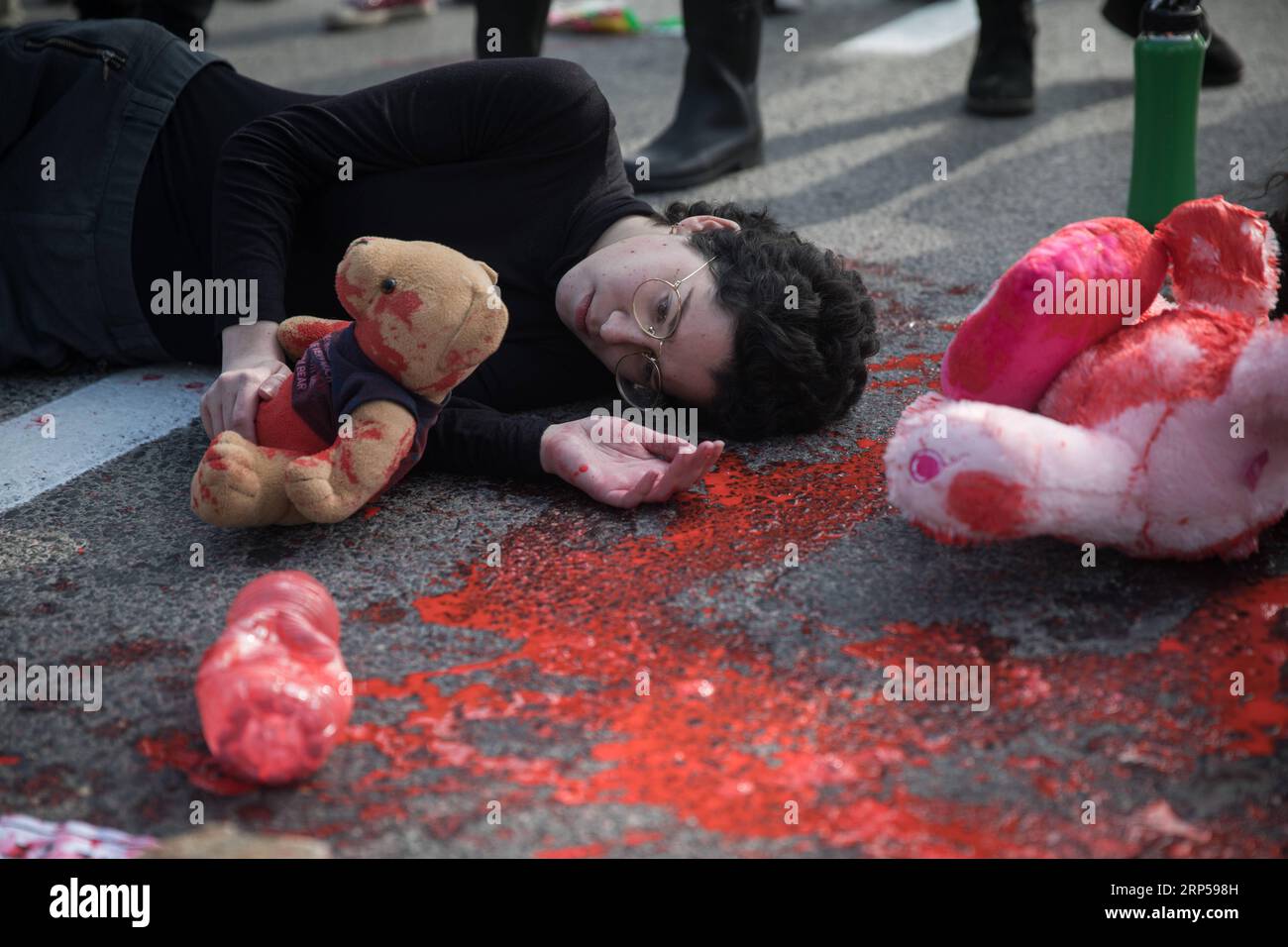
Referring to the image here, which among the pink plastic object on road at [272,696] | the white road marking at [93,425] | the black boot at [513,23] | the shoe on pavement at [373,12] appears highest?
the black boot at [513,23]

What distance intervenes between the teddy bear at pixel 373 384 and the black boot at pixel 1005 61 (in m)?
2.86

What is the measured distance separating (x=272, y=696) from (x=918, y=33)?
4.68 metres

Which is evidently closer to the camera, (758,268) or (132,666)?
(132,666)

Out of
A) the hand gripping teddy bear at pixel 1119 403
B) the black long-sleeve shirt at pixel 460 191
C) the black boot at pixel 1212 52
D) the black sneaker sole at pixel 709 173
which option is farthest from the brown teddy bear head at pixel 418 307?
the black boot at pixel 1212 52

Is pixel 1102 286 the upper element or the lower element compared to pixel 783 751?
upper

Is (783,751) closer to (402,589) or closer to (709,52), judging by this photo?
(402,589)

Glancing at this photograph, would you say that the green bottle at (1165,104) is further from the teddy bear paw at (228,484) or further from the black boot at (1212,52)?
the teddy bear paw at (228,484)

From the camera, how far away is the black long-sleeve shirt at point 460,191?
213 cm

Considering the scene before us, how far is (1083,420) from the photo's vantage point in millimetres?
1627

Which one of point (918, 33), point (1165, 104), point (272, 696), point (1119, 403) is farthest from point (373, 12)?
point (272, 696)

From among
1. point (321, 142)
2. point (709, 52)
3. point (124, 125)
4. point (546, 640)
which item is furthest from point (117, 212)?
point (709, 52)

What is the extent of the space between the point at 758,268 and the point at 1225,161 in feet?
6.98

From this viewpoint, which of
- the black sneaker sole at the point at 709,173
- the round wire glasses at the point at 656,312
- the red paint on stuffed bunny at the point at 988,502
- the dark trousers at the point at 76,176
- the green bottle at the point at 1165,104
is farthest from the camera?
the black sneaker sole at the point at 709,173

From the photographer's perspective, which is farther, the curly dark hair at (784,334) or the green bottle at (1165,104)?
the green bottle at (1165,104)
